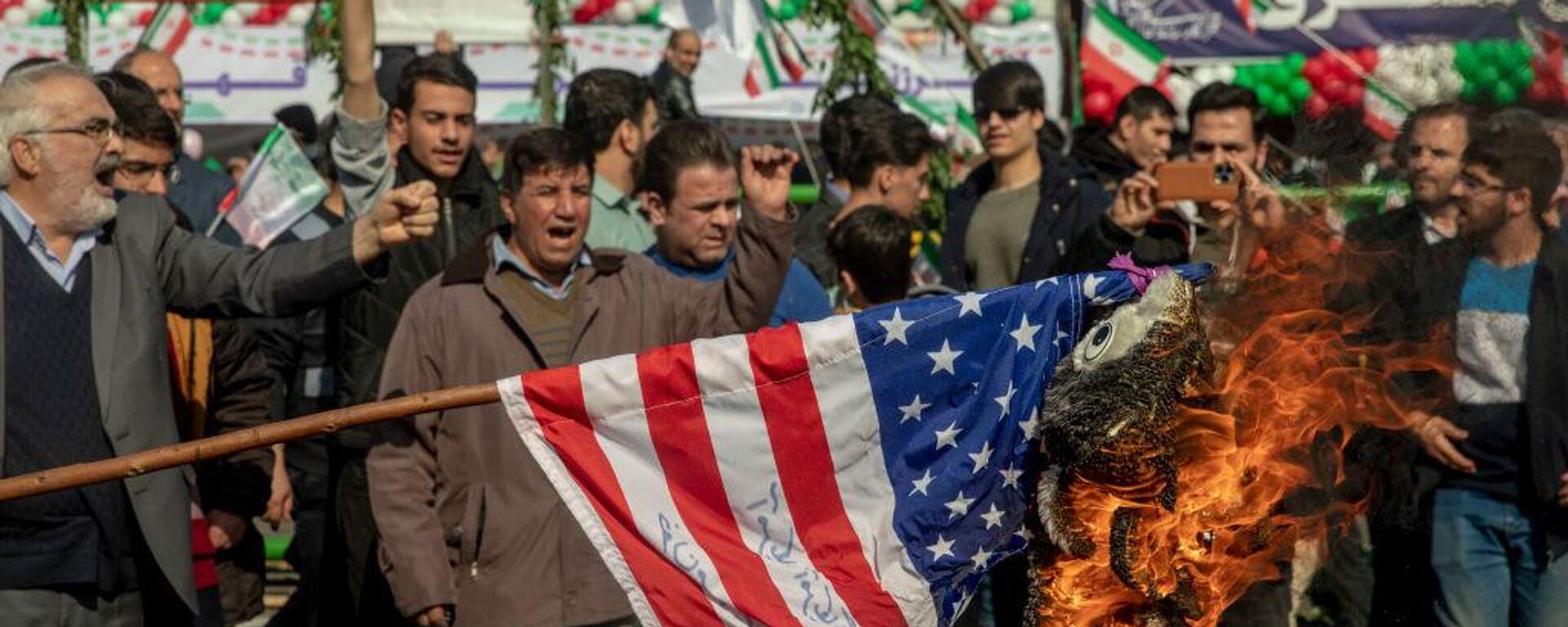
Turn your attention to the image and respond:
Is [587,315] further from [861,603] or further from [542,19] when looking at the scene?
[542,19]

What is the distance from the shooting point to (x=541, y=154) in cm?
658

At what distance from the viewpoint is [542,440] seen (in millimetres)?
5555

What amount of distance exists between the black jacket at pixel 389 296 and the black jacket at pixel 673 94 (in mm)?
3264

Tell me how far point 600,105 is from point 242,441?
3.31m

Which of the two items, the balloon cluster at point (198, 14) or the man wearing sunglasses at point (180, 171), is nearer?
the man wearing sunglasses at point (180, 171)

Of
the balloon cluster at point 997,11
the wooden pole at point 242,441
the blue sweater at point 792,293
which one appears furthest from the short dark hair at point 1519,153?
the balloon cluster at point 997,11

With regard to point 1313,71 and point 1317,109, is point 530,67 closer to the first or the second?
point 1313,71

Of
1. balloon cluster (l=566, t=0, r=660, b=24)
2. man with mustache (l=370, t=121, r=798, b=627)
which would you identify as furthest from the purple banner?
man with mustache (l=370, t=121, r=798, b=627)

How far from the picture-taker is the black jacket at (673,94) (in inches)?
431

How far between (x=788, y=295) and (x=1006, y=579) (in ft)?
4.40

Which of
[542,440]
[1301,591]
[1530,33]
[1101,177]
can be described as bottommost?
[1301,591]

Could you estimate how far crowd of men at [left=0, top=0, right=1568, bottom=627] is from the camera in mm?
5996

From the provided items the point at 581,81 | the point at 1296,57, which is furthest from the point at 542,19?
the point at 1296,57

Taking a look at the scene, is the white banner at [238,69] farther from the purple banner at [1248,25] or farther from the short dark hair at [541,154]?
the short dark hair at [541,154]
